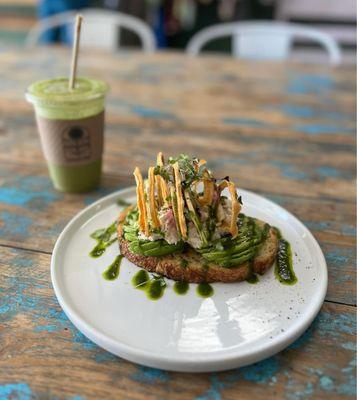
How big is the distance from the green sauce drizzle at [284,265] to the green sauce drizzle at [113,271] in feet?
1.10

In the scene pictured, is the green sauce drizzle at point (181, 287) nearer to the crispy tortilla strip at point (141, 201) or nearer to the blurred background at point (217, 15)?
the crispy tortilla strip at point (141, 201)

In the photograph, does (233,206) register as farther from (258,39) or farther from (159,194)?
(258,39)

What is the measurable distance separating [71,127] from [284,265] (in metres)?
0.65

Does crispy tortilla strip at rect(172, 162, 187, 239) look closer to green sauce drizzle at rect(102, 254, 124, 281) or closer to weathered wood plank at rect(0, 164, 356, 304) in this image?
green sauce drizzle at rect(102, 254, 124, 281)

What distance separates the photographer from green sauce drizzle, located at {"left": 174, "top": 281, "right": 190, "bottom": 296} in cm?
82

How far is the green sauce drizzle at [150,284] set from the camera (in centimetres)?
81

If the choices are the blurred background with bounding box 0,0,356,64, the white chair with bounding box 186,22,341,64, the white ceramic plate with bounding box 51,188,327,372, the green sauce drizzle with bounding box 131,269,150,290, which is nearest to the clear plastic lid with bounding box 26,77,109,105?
the white ceramic plate with bounding box 51,188,327,372

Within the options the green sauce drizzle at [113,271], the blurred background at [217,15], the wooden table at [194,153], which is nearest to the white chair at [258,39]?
Result: the wooden table at [194,153]

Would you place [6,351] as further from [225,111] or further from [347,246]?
[225,111]

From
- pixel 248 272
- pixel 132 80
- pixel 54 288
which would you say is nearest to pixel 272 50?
pixel 132 80

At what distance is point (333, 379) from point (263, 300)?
0.18 meters

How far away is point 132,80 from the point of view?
2.10m

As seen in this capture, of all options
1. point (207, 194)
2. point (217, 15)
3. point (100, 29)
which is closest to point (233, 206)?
point (207, 194)

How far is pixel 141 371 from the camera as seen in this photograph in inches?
27.2
